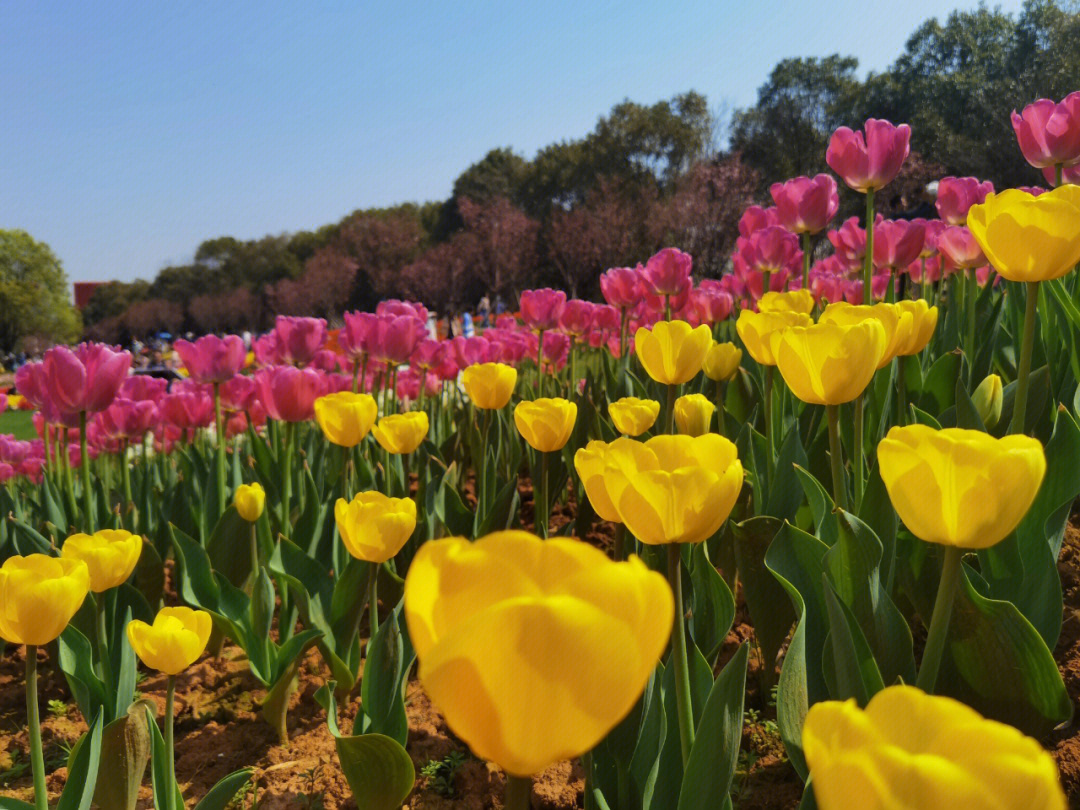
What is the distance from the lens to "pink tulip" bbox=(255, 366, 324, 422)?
2541 mm

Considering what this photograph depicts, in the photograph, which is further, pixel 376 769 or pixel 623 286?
pixel 623 286

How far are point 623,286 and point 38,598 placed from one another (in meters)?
3.09

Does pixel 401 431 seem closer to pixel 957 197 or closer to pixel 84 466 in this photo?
pixel 84 466

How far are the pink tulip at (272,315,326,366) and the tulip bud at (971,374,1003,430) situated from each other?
251cm

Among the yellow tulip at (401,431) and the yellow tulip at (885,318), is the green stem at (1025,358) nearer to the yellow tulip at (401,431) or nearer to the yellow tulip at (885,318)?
the yellow tulip at (885,318)

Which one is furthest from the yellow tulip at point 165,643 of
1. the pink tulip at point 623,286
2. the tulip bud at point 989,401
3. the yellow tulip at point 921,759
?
the pink tulip at point 623,286

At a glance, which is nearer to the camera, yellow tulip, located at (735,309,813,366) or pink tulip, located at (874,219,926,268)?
yellow tulip, located at (735,309,813,366)

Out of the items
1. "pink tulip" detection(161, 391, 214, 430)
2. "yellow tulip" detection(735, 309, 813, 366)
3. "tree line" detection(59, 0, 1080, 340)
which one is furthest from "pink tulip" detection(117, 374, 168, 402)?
"tree line" detection(59, 0, 1080, 340)

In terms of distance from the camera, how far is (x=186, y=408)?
3363mm

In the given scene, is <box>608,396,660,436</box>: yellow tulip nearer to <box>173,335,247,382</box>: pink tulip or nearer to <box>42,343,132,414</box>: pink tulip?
<box>42,343,132,414</box>: pink tulip

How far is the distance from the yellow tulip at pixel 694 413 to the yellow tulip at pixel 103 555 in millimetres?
1005

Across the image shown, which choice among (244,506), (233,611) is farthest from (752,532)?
(233,611)

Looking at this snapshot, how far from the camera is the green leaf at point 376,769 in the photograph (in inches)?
45.8

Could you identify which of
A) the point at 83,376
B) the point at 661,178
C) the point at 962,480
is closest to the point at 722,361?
the point at 962,480
